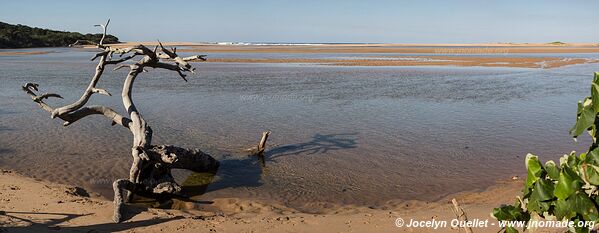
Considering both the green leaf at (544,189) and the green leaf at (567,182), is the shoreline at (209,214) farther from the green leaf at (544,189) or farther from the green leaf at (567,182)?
the green leaf at (567,182)

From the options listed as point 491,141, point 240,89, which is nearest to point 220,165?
point 491,141

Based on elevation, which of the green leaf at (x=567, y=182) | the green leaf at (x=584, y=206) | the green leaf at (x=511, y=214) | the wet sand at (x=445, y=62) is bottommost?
the wet sand at (x=445, y=62)

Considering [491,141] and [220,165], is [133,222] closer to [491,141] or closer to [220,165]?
[220,165]

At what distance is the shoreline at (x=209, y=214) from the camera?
561 centimetres

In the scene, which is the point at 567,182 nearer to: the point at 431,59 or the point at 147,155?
the point at 147,155

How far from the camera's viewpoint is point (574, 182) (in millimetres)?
2125

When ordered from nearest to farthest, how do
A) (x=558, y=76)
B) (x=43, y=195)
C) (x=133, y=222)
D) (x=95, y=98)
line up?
(x=133, y=222), (x=43, y=195), (x=95, y=98), (x=558, y=76)

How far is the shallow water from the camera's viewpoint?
27.0 feet

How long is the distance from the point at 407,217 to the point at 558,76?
81.6 ft

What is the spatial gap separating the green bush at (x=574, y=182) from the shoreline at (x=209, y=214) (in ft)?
10.8

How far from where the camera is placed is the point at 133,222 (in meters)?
5.86

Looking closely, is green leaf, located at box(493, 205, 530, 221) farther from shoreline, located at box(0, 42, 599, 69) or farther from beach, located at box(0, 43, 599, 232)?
shoreline, located at box(0, 42, 599, 69)

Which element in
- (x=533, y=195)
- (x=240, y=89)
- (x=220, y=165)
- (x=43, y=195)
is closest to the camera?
(x=533, y=195)

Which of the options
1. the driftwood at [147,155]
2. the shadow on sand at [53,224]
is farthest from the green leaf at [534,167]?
the driftwood at [147,155]
